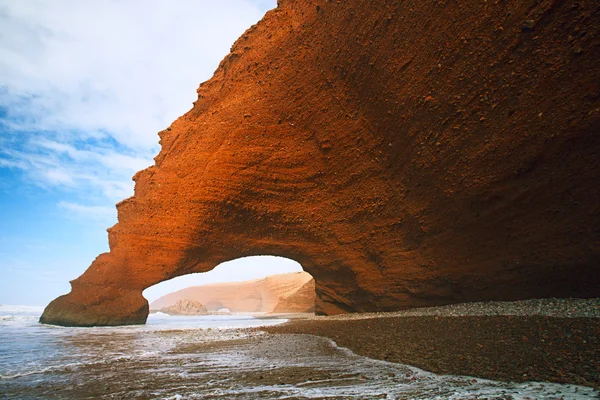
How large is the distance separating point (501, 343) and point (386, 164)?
612cm

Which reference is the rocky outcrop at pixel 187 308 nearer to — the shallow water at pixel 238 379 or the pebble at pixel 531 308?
the pebble at pixel 531 308

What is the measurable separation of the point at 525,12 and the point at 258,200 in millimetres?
8683

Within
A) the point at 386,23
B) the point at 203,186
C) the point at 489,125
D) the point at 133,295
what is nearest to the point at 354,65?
the point at 386,23

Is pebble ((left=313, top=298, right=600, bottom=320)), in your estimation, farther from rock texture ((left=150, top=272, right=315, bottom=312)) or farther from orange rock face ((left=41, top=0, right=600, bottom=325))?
rock texture ((left=150, top=272, right=315, bottom=312))

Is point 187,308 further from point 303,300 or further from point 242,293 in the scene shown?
point 242,293

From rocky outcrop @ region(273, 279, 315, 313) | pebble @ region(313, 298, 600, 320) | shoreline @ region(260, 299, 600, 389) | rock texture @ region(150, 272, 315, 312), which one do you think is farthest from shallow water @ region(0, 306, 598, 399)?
rock texture @ region(150, 272, 315, 312)

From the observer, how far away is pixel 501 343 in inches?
175

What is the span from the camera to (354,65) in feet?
30.6

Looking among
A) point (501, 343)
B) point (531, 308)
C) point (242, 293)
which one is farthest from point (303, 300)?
point (242, 293)

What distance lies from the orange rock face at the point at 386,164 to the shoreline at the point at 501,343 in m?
2.15

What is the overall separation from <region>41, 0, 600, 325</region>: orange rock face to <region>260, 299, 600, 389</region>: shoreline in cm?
215

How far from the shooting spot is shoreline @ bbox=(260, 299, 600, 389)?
3141mm

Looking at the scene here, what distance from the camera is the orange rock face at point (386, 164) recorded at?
21.6 ft

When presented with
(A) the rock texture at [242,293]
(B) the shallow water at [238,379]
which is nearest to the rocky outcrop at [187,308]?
(A) the rock texture at [242,293]
